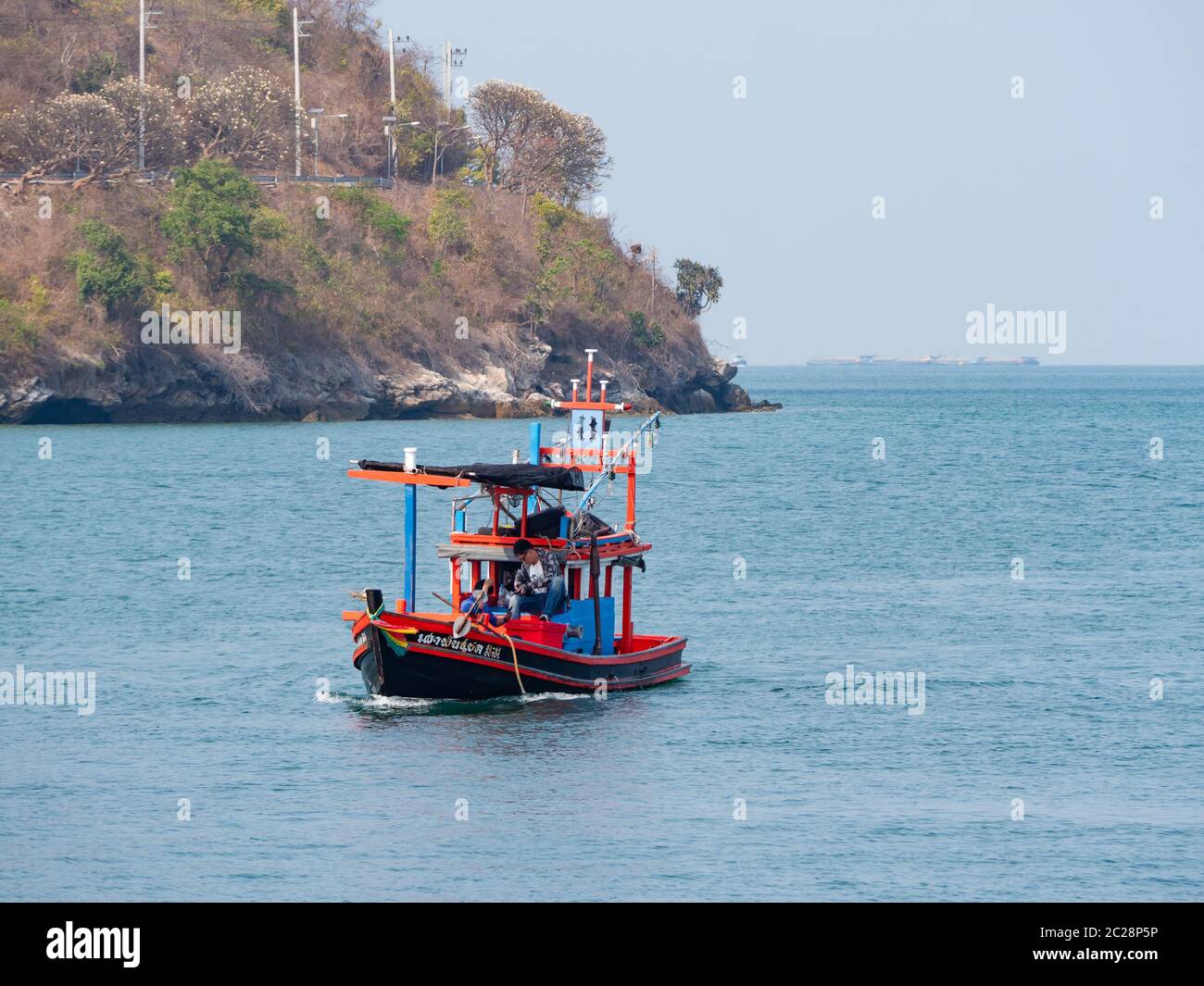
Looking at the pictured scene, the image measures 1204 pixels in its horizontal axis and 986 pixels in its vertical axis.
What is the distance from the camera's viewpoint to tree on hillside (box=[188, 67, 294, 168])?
105 metres

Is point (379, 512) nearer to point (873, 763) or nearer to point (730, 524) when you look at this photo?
point (730, 524)

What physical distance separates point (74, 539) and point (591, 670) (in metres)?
25.7

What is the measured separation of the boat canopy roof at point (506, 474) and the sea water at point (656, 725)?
11.4ft

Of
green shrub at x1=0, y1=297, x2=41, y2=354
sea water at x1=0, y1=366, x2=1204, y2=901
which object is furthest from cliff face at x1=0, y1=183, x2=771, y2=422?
sea water at x1=0, y1=366, x2=1204, y2=901

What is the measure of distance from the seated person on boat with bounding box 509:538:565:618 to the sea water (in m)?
1.55

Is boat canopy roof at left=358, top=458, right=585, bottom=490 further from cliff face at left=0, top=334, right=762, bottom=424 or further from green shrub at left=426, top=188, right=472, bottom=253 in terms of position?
green shrub at left=426, top=188, right=472, bottom=253

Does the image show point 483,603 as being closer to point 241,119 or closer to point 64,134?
point 64,134

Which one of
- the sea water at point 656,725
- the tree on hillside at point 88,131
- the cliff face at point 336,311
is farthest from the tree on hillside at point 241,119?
the sea water at point 656,725

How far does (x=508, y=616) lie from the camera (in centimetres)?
2895

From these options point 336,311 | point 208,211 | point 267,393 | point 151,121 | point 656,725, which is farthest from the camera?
point 336,311

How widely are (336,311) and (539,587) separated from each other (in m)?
76.8

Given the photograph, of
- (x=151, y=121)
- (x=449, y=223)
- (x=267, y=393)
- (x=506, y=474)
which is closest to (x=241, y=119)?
(x=151, y=121)

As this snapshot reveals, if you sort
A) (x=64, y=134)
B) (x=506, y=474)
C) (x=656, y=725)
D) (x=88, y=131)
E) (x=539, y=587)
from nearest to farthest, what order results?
1. (x=656, y=725)
2. (x=506, y=474)
3. (x=539, y=587)
4. (x=64, y=134)
5. (x=88, y=131)

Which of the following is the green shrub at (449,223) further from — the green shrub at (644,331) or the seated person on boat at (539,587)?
the seated person on boat at (539,587)
